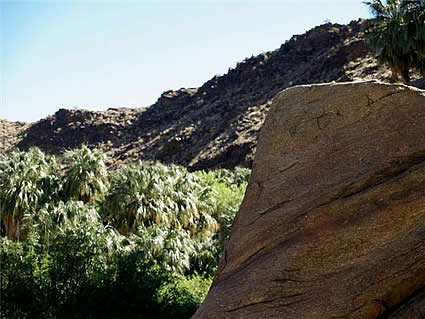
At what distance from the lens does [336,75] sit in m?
62.8

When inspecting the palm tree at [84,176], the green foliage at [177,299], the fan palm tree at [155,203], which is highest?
the palm tree at [84,176]

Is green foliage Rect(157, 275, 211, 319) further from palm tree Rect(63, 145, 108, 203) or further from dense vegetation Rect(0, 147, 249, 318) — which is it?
palm tree Rect(63, 145, 108, 203)

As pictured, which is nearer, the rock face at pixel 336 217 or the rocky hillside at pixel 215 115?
the rock face at pixel 336 217

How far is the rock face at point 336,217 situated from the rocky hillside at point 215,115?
43771mm

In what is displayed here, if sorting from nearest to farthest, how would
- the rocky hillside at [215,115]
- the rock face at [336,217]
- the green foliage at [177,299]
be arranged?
the rock face at [336,217]
the green foliage at [177,299]
the rocky hillside at [215,115]

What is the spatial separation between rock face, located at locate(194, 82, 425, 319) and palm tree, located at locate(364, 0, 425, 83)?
1897 centimetres

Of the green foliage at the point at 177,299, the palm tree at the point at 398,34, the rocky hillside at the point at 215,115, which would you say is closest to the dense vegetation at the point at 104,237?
the green foliage at the point at 177,299

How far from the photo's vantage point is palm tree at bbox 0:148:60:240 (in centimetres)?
2714

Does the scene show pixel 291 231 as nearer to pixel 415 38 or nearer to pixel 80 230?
pixel 80 230

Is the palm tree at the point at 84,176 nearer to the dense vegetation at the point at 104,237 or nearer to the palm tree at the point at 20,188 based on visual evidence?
the dense vegetation at the point at 104,237

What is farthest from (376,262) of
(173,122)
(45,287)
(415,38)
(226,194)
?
(173,122)

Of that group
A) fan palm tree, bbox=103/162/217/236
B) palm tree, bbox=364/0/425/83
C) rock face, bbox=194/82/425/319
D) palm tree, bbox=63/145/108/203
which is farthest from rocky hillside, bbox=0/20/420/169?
rock face, bbox=194/82/425/319

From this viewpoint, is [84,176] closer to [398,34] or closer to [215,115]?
[398,34]

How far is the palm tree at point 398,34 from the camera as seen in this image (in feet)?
81.8
